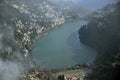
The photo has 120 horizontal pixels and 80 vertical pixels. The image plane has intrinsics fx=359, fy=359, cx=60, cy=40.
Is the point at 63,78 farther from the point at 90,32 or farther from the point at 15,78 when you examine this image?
the point at 90,32

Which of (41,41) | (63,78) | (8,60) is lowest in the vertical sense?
(63,78)

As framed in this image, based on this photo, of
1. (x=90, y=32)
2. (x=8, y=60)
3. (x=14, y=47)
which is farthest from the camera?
(x=90, y=32)

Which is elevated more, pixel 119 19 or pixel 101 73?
pixel 119 19

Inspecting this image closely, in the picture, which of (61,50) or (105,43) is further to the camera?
(61,50)

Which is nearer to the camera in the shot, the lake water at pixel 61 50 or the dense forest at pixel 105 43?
the dense forest at pixel 105 43

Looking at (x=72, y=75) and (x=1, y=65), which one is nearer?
(x=72, y=75)

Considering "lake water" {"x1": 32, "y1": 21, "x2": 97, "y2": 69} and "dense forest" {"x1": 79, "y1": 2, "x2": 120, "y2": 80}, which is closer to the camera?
"dense forest" {"x1": 79, "y1": 2, "x2": 120, "y2": 80}

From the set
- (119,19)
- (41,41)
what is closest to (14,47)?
(41,41)

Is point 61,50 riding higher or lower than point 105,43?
higher
